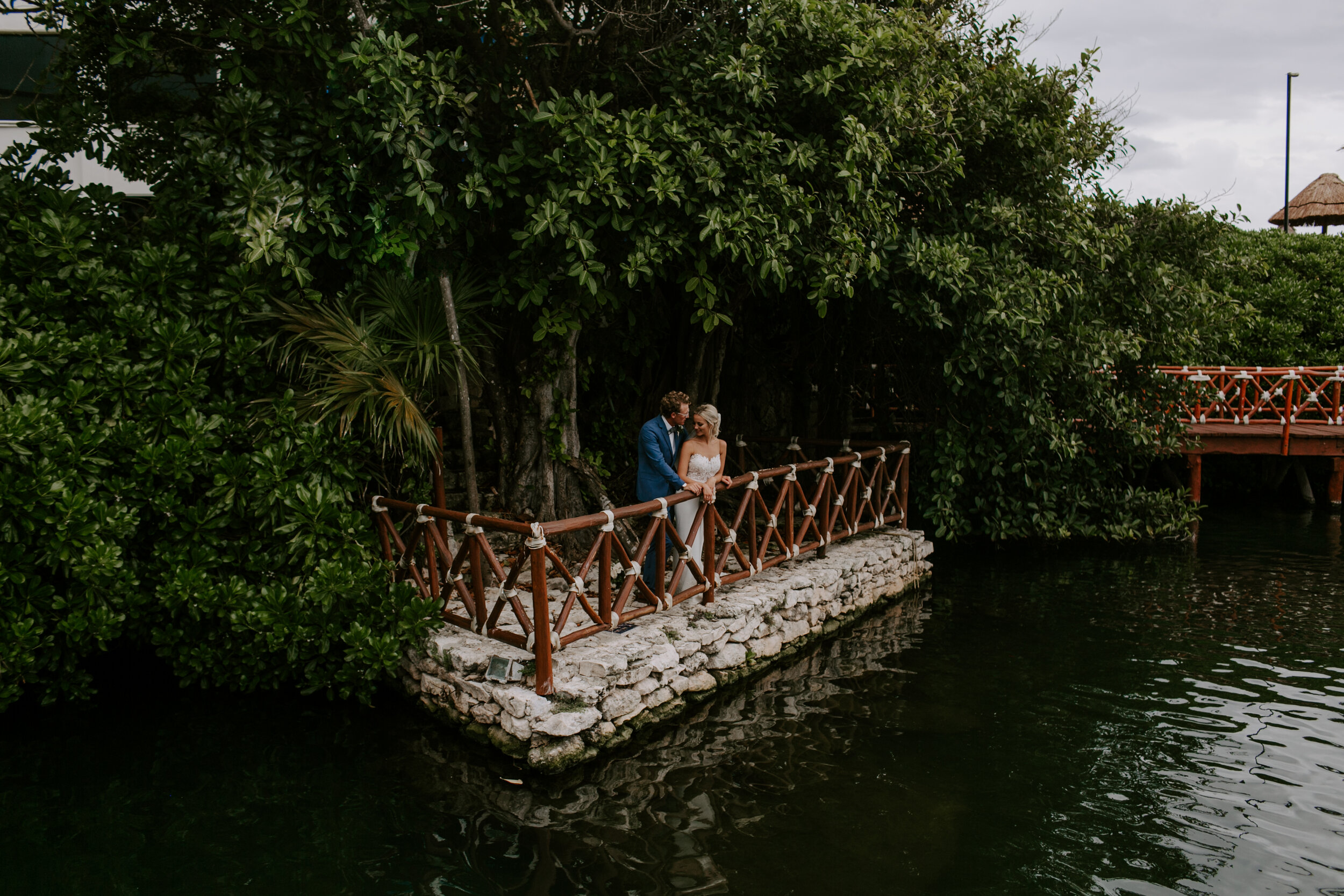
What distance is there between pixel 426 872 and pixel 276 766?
1762mm

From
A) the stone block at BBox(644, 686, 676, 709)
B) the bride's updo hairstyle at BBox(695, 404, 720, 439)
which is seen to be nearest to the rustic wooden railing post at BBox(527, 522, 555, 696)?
the stone block at BBox(644, 686, 676, 709)

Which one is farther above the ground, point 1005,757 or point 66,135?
point 66,135

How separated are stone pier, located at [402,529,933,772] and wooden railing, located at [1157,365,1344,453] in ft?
34.8

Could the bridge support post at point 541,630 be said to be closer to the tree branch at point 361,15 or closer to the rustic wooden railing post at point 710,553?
A: the rustic wooden railing post at point 710,553

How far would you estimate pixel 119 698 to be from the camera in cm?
692

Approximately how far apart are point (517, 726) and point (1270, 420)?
17.7 meters

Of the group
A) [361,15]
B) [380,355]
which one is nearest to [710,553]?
[380,355]

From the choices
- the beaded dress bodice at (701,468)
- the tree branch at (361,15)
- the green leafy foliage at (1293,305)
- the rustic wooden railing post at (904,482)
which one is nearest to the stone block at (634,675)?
the beaded dress bodice at (701,468)

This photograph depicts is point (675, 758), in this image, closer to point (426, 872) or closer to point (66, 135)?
point (426, 872)

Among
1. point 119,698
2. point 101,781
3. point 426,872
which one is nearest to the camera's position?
point 426,872

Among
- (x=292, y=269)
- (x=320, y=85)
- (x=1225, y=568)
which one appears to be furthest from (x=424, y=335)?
(x=1225, y=568)

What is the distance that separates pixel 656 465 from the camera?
24.6 ft

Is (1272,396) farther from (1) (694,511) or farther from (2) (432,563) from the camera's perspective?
(2) (432,563)

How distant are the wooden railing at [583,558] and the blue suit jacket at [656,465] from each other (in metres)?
0.25
